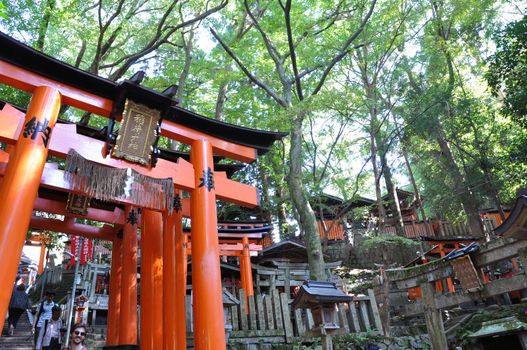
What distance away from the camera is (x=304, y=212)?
1008 cm

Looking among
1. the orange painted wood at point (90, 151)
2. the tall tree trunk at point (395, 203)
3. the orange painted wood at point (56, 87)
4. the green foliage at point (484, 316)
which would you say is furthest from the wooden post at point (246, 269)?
the orange painted wood at point (56, 87)

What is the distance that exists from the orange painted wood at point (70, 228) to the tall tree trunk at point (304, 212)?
5228 millimetres

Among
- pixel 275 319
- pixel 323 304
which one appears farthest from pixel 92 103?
pixel 275 319

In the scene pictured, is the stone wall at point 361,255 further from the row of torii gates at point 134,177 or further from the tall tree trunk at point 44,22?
the tall tree trunk at point 44,22

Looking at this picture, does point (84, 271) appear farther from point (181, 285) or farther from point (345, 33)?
point (345, 33)

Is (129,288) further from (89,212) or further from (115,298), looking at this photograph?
(89,212)

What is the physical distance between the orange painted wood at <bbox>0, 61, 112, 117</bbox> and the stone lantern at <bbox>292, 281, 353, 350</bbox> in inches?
195

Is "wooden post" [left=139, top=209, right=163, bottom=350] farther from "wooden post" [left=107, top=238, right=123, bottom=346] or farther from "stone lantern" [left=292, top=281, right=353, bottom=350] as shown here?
"stone lantern" [left=292, top=281, right=353, bottom=350]

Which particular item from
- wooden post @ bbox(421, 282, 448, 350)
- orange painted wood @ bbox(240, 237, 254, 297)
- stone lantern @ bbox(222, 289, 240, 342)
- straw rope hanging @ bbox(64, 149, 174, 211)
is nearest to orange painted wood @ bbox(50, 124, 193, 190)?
straw rope hanging @ bbox(64, 149, 174, 211)

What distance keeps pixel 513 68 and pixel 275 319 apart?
1141 centimetres

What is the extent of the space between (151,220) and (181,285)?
1830 millimetres

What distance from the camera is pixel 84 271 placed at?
1476cm

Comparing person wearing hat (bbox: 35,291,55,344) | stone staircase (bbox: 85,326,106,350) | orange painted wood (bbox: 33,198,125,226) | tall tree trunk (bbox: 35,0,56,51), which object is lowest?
stone staircase (bbox: 85,326,106,350)

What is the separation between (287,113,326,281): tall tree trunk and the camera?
9.52 m
